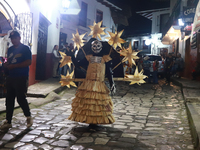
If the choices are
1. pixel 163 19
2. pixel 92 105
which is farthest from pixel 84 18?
pixel 92 105

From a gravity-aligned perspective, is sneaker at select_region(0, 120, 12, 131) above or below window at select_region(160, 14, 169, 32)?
below

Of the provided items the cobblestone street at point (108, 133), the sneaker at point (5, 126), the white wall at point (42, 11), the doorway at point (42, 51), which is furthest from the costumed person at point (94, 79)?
the doorway at point (42, 51)

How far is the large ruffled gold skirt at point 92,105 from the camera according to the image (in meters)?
4.59

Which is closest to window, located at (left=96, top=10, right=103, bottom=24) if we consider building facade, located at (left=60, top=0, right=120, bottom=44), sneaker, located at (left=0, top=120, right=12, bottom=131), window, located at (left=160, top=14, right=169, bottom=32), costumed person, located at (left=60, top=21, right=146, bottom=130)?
building facade, located at (left=60, top=0, right=120, bottom=44)

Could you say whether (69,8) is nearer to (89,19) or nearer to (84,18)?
(84,18)

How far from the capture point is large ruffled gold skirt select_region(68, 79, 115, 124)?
181 inches

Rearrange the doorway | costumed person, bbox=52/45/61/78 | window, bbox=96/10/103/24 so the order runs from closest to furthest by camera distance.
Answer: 1. the doorway
2. costumed person, bbox=52/45/61/78
3. window, bbox=96/10/103/24

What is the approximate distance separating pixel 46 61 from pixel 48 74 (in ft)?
3.08

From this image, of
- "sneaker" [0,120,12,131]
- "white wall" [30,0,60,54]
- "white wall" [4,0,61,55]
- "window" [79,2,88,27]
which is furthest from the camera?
"window" [79,2,88,27]

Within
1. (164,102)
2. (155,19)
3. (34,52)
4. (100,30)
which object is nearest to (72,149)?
(100,30)

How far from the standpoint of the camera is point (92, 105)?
461 cm

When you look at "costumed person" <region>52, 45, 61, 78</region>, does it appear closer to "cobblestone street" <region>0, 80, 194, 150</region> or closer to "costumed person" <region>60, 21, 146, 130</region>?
"cobblestone street" <region>0, 80, 194, 150</region>

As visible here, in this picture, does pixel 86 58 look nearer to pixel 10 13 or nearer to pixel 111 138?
pixel 111 138

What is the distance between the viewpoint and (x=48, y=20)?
41.5 ft
